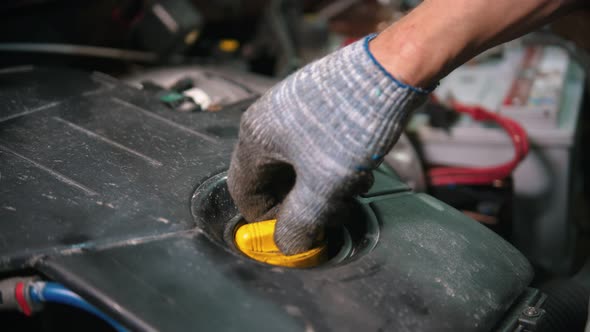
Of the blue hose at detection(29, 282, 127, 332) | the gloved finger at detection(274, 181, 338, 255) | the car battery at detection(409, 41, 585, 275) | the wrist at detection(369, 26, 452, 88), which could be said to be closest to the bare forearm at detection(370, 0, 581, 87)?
the wrist at detection(369, 26, 452, 88)

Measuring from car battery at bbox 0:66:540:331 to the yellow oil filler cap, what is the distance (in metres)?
0.02

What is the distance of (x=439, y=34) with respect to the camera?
514mm

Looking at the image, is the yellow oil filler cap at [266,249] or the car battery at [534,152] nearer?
the yellow oil filler cap at [266,249]

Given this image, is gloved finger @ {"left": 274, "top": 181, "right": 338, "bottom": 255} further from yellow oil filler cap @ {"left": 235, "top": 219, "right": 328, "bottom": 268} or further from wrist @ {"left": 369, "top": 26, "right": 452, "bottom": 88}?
wrist @ {"left": 369, "top": 26, "right": 452, "bottom": 88}

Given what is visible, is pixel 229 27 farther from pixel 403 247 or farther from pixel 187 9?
pixel 403 247

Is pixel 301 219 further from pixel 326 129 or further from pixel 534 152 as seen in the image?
pixel 534 152

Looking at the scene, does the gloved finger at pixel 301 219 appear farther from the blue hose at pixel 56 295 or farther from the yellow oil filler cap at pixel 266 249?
the blue hose at pixel 56 295

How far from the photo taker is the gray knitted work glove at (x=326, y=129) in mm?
511

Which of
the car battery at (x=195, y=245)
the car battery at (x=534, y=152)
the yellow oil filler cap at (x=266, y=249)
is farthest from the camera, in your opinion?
the car battery at (x=534, y=152)

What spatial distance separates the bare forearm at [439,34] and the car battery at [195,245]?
0.55ft

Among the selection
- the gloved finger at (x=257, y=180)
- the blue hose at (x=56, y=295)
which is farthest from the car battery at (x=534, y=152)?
the blue hose at (x=56, y=295)

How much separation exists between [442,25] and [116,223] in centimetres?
38

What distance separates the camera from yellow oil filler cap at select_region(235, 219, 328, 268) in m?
0.59

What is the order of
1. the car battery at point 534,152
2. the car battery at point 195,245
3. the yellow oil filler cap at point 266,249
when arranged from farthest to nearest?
the car battery at point 534,152, the yellow oil filler cap at point 266,249, the car battery at point 195,245
